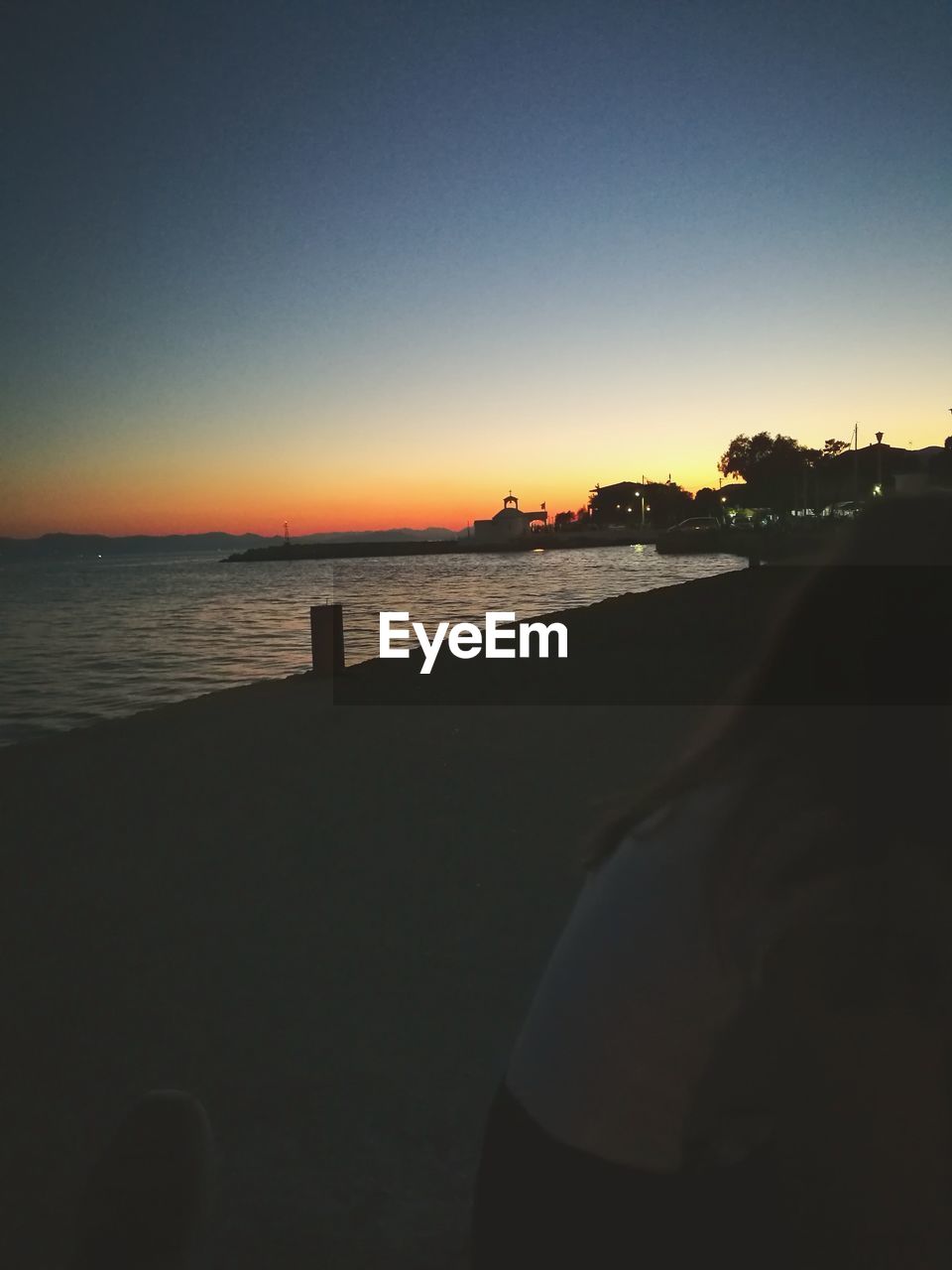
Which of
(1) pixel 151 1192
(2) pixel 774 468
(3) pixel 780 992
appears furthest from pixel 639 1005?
(2) pixel 774 468

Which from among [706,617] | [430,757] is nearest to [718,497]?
[706,617]

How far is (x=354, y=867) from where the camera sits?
4977 millimetres

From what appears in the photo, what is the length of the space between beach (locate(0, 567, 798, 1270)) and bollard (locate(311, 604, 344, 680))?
2.79m

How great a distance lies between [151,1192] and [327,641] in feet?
32.7

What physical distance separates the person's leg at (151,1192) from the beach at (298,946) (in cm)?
94

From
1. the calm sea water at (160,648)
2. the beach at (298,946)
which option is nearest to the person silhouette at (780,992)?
the beach at (298,946)

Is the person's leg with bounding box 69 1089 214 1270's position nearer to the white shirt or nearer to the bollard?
the white shirt

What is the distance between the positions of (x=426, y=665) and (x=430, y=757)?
15.2 ft

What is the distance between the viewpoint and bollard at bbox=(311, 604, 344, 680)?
1126 cm

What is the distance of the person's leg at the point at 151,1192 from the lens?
138cm

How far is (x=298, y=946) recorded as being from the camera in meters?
4.04
